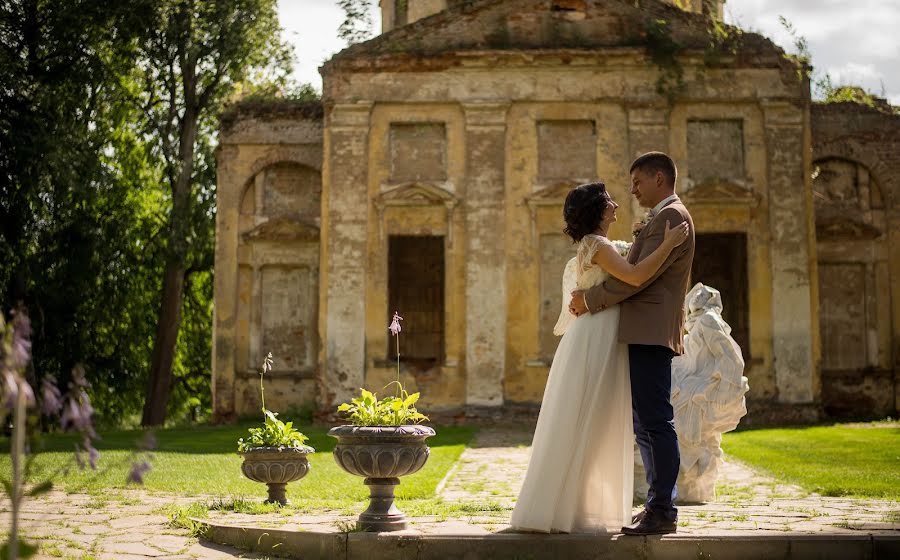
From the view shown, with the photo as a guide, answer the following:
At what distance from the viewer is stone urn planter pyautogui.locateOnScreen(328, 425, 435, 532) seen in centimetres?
663

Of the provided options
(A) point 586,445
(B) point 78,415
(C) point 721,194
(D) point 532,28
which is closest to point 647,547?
(A) point 586,445

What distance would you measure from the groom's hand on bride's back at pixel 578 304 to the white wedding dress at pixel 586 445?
3.4 inches

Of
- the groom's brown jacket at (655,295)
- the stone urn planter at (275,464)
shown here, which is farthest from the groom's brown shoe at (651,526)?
the stone urn planter at (275,464)

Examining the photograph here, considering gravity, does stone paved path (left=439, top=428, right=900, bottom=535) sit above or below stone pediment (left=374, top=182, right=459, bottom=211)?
below

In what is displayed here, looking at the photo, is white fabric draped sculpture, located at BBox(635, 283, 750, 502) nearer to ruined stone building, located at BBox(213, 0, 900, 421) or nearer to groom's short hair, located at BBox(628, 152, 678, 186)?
groom's short hair, located at BBox(628, 152, 678, 186)

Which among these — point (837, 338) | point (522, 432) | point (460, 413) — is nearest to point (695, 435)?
point (522, 432)

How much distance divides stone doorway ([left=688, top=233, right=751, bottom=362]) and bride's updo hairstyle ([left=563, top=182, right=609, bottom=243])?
15.5 metres

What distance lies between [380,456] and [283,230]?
16.7m

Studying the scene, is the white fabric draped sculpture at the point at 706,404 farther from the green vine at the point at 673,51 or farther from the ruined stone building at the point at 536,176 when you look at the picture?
the green vine at the point at 673,51

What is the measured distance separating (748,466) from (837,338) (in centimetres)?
1082

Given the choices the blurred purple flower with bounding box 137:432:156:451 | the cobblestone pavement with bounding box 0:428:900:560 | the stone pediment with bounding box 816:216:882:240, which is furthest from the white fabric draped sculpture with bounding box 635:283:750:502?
the stone pediment with bounding box 816:216:882:240

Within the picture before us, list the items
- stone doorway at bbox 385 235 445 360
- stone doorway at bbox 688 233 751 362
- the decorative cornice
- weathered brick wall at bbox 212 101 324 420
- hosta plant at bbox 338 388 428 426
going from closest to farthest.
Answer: hosta plant at bbox 338 388 428 426
the decorative cornice
stone doorway at bbox 688 233 751 362
weathered brick wall at bbox 212 101 324 420
stone doorway at bbox 385 235 445 360

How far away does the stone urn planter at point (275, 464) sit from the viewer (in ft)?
28.5

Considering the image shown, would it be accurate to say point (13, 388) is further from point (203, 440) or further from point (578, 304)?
point (203, 440)
